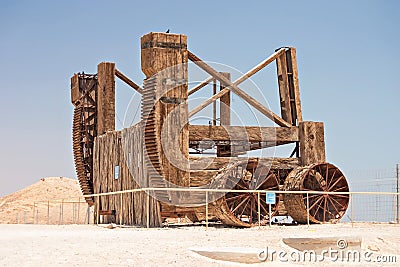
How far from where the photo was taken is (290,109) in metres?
22.9

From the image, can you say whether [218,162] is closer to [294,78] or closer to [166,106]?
[166,106]

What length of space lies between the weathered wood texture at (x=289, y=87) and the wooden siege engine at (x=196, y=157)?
1.4 inches

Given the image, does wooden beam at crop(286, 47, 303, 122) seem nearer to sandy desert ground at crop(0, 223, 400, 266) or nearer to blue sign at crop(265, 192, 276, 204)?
blue sign at crop(265, 192, 276, 204)

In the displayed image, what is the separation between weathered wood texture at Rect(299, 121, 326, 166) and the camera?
851 inches

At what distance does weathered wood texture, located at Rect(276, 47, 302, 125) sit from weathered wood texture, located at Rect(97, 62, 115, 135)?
6.15 m

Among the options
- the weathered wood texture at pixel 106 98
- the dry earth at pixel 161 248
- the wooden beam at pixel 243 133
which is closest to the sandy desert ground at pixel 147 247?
the dry earth at pixel 161 248

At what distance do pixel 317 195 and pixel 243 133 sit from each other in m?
3.10

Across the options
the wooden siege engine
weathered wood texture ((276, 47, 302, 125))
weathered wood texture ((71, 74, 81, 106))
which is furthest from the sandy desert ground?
weathered wood texture ((71, 74, 81, 106))

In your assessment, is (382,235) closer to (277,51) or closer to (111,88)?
(277,51)

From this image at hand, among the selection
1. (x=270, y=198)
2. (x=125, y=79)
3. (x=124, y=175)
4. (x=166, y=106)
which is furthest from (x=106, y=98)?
(x=270, y=198)

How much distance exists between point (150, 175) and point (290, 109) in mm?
6947

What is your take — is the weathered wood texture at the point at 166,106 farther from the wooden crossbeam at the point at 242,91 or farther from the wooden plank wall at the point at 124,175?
the wooden crossbeam at the point at 242,91

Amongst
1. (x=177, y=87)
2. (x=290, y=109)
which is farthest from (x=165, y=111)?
(x=290, y=109)

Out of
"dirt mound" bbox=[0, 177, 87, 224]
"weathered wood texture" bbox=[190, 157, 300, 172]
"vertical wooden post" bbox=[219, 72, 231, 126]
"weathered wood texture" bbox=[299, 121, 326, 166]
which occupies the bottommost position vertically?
"dirt mound" bbox=[0, 177, 87, 224]
